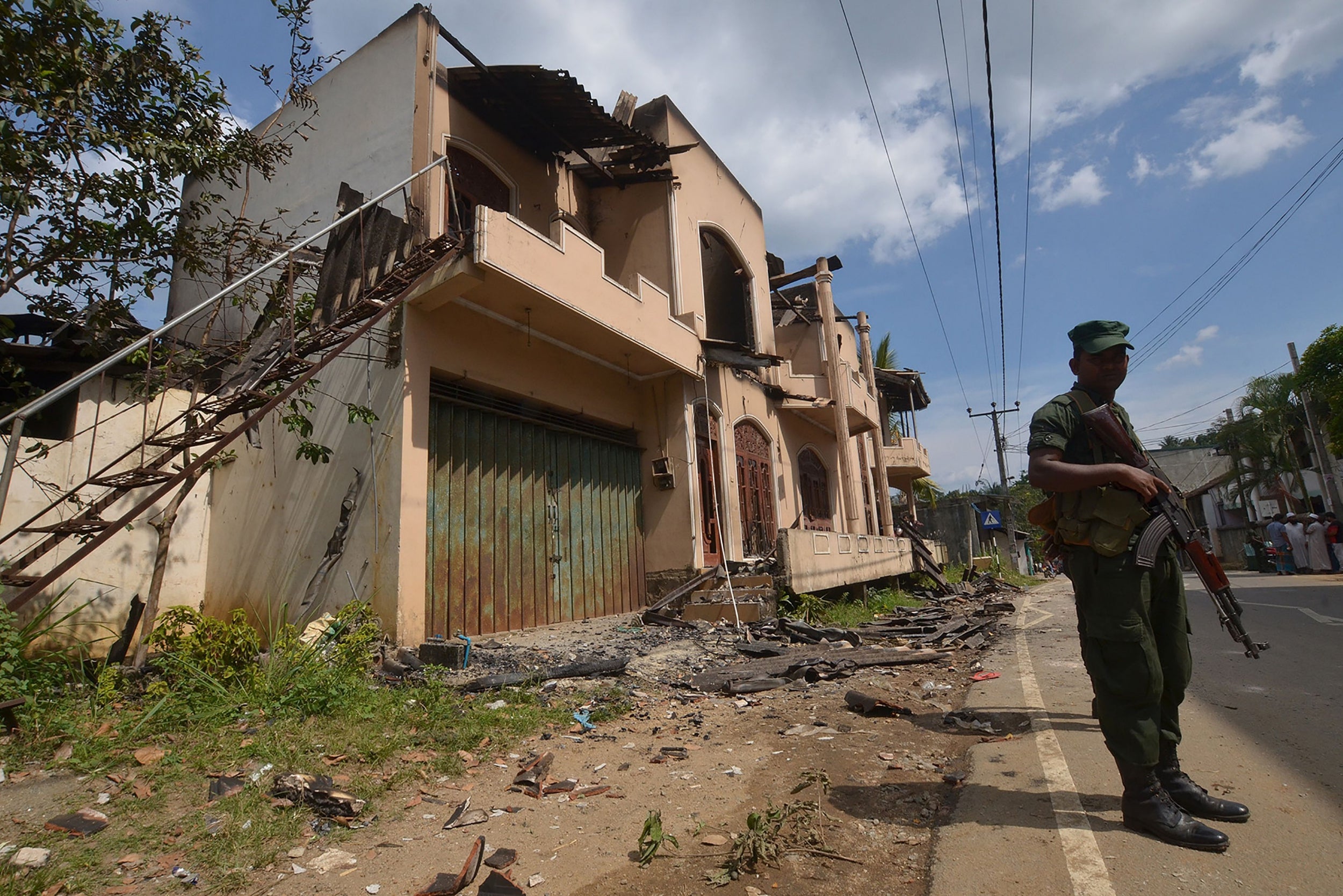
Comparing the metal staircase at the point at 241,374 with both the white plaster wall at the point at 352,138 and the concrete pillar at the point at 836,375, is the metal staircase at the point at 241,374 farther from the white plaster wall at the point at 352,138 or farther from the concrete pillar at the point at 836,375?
the concrete pillar at the point at 836,375

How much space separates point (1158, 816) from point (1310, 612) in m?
8.66

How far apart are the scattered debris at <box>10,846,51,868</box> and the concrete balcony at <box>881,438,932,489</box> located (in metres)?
20.3

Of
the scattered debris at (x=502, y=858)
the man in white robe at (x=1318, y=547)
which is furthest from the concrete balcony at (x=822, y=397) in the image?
the man in white robe at (x=1318, y=547)

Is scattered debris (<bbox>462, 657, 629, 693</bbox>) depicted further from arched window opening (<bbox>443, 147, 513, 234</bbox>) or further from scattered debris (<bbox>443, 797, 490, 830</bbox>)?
arched window opening (<bbox>443, 147, 513, 234</bbox>)

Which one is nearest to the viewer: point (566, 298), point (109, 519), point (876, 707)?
point (876, 707)

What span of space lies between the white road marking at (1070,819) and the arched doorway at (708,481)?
634 cm

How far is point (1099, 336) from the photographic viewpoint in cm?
286

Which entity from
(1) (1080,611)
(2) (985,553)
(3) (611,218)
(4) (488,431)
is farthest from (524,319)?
(2) (985,553)

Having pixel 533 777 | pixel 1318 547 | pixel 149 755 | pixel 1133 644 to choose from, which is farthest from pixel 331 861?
pixel 1318 547

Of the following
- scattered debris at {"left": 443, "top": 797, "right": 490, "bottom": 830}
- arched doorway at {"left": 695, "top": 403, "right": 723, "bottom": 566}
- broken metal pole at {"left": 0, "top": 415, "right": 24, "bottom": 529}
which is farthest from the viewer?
arched doorway at {"left": 695, "top": 403, "right": 723, "bottom": 566}

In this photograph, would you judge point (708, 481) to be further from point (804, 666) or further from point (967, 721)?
point (967, 721)

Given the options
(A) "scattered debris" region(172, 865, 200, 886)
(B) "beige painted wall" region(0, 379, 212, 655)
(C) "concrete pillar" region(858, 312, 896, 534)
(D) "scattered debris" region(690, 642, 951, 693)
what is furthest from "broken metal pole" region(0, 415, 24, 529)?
(C) "concrete pillar" region(858, 312, 896, 534)

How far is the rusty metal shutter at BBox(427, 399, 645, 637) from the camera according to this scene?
7344mm

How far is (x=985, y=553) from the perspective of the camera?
100 feet
